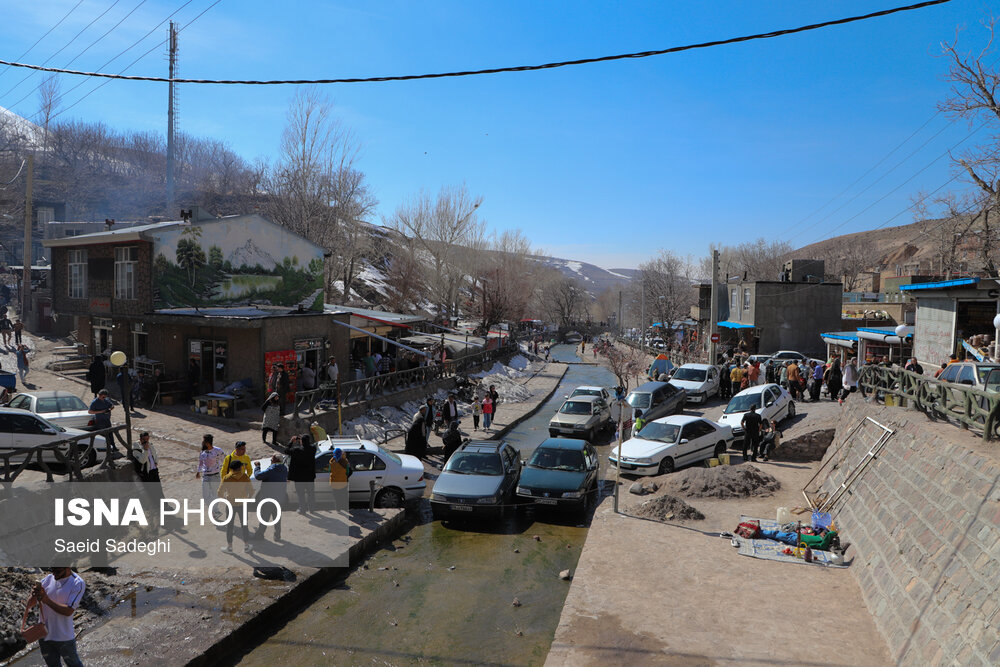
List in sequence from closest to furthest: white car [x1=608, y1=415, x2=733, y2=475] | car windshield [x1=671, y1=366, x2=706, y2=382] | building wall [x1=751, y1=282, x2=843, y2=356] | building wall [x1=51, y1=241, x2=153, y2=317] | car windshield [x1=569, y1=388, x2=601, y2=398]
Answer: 1. white car [x1=608, y1=415, x2=733, y2=475]
2. building wall [x1=51, y1=241, x2=153, y2=317]
3. car windshield [x1=569, y1=388, x2=601, y2=398]
4. car windshield [x1=671, y1=366, x2=706, y2=382]
5. building wall [x1=751, y1=282, x2=843, y2=356]

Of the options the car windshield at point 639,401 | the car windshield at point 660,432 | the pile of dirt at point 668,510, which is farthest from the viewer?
the car windshield at point 639,401

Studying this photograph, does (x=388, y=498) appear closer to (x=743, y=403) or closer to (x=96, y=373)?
(x=96, y=373)

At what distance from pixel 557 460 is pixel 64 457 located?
9711 mm

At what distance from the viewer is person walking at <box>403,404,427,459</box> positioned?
18328 millimetres

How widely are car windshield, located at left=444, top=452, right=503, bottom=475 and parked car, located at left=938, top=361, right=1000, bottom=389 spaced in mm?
9052

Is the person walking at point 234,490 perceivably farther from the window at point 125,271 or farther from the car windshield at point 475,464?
the window at point 125,271

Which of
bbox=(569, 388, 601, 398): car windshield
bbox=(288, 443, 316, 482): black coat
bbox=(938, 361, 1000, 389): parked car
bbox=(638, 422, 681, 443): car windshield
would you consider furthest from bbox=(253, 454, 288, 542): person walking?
bbox=(569, 388, 601, 398): car windshield

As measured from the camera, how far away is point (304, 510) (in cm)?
1255

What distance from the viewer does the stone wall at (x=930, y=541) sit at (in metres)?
6.40

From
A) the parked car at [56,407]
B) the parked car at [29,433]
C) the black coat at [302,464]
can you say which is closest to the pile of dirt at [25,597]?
the black coat at [302,464]

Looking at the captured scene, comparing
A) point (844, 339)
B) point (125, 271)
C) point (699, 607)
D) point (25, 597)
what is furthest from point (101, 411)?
point (844, 339)

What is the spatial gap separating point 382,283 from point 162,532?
68.8 m

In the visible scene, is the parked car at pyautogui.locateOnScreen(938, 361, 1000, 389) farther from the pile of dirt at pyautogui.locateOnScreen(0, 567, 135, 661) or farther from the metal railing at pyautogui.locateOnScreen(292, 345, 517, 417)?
the metal railing at pyautogui.locateOnScreen(292, 345, 517, 417)

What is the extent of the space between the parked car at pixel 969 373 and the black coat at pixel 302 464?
1210cm
